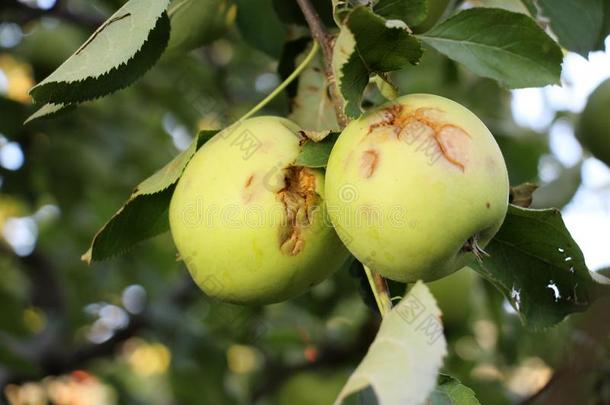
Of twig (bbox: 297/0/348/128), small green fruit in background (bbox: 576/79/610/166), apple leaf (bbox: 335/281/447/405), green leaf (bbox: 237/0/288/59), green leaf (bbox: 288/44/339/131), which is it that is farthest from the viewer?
small green fruit in background (bbox: 576/79/610/166)

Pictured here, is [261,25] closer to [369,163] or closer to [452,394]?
[369,163]

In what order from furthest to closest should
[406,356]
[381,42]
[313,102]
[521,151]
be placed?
[521,151] < [313,102] < [381,42] < [406,356]

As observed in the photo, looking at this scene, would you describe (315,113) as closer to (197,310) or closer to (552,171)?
(552,171)

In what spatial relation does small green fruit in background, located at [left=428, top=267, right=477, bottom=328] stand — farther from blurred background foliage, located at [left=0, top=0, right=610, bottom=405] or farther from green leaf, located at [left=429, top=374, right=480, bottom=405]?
green leaf, located at [left=429, top=374, right=480, bottom=405]

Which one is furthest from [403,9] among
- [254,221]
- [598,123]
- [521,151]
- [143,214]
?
[521,151]

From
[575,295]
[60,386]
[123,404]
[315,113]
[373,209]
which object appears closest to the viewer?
[373,209]

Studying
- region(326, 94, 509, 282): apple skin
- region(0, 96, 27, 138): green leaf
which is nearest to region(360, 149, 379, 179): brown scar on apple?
region(326, 94, 509, 282): apple skin

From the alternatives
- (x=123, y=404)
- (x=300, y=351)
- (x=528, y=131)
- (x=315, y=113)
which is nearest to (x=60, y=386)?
(x=123, y=404)
